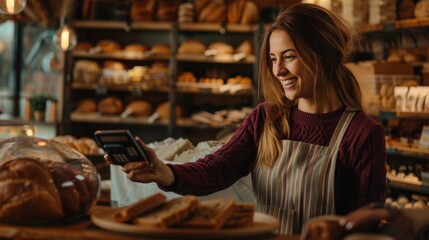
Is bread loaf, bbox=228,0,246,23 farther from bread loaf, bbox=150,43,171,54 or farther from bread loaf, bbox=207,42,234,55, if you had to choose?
bread loaf, bbox=150,43,171,54

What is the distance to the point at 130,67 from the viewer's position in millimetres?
7879

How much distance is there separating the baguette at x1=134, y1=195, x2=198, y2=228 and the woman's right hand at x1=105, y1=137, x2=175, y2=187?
29cm

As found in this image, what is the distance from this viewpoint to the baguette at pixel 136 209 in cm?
165

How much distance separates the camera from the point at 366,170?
2.27 metres

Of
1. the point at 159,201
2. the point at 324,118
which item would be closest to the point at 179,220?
the point at 159,201

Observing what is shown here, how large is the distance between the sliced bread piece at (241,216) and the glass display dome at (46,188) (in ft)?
1.39

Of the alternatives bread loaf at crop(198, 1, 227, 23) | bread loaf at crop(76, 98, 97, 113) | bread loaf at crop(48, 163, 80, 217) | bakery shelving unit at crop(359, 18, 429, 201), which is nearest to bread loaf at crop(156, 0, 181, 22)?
bread loaf at crop(198, 1, 227, 23)

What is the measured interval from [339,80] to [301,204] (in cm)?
46

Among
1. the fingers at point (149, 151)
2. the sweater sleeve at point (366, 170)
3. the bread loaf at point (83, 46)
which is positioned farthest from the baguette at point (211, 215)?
the bread loaf at point (83, 46)

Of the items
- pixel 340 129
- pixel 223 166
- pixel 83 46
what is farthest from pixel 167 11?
pixel 340 129

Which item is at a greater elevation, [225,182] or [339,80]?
[339,80]

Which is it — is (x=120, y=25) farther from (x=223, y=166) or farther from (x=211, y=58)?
(x=223, y=166)

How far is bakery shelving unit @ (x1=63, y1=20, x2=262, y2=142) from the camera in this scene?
718cm

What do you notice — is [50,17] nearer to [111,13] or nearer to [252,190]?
[111,13]
